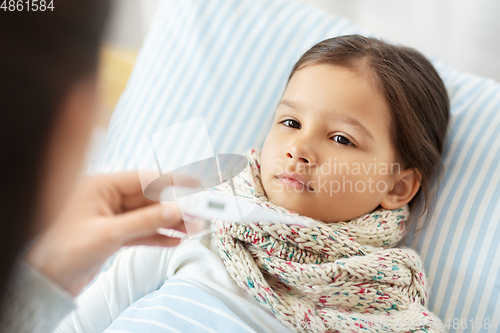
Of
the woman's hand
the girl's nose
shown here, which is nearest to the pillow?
the girl's nose

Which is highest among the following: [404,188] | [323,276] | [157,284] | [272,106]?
[272,106]

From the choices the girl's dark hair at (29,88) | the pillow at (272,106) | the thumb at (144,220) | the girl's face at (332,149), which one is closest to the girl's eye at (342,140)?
the girl's face at (332,149)

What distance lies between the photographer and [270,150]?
27.5 inches

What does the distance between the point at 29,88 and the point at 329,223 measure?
1.82ft

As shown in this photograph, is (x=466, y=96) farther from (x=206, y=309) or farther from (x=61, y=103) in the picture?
(x=61, y=103)

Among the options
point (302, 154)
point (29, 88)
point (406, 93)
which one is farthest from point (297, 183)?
point (29, 88)

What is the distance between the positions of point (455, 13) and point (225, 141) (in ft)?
2.55

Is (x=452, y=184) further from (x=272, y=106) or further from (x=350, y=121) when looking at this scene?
(x=272, y=106)

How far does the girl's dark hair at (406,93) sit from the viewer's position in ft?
2.25

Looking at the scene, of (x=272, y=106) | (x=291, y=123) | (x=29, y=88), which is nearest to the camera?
(x=29, y=88)

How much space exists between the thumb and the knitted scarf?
0.73 feet

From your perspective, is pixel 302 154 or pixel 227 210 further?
pixel 302 154

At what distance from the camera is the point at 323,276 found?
59 cm

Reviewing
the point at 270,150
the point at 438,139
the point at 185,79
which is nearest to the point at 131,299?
the point at 270,150
